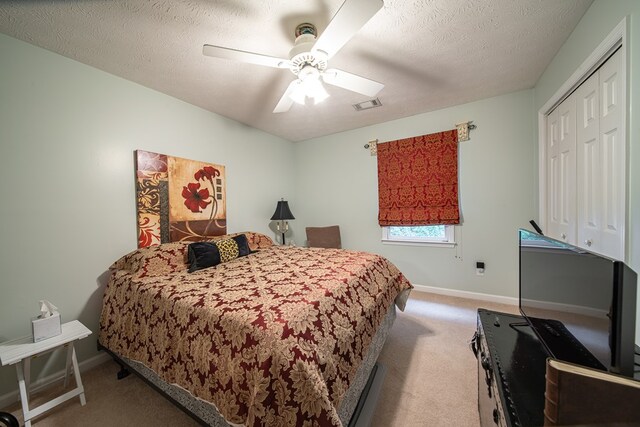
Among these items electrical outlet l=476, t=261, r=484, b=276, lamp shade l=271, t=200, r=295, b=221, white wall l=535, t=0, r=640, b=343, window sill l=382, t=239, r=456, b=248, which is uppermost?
white wall l=535, t=0, r=640, b=343

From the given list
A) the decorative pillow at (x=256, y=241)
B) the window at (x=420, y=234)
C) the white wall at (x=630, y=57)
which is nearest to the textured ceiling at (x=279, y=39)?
the white wall at (x=630, y=57)

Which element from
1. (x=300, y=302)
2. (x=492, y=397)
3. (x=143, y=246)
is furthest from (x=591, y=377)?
(x=143, y=246)

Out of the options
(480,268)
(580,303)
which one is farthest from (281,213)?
(580,303)

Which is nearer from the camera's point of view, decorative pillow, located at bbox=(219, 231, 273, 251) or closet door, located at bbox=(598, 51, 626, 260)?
closet door, located at bbox=(598, 51, 626, 260)

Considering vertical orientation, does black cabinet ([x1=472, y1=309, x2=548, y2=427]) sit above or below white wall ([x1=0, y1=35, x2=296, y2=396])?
below

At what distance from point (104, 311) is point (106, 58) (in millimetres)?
2050

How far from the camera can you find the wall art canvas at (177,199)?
2.21 meters

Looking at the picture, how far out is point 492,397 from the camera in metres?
0.96

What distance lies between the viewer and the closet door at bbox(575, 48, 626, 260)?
1.25 metres

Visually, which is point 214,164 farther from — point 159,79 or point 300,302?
point 300,302

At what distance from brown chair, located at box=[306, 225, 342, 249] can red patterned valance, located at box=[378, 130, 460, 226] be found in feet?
2.45

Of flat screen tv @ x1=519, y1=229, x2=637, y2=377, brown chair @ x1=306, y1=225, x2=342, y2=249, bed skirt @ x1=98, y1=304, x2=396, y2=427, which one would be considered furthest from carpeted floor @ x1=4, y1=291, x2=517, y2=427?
brown chair @ x1=306, y1=225, x2=342, y2=249

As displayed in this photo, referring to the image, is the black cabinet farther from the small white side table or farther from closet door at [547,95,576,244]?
the small white side table

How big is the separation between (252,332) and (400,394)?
1.21 m
